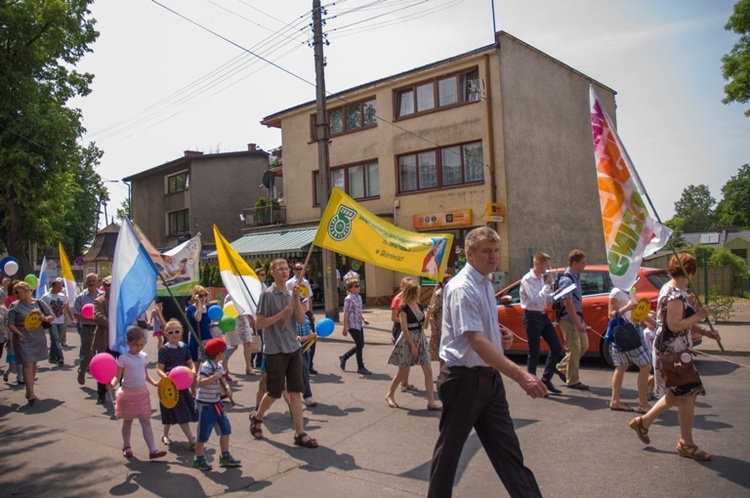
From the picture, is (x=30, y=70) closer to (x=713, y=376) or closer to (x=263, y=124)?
(x=263, y=124)

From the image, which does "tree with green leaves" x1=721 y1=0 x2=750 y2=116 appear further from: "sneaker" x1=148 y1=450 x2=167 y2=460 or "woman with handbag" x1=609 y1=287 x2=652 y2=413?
"sneaker" x1=148 y1=450 x2=167 y2=460

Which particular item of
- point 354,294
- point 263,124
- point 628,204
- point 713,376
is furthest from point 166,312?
point 263,124

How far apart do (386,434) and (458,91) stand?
17263mm

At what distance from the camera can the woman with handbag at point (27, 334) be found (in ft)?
27.5

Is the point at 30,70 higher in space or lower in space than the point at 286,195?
higher

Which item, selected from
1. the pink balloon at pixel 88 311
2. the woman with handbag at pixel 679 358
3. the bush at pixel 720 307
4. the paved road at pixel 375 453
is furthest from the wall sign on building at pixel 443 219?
the woman with handbag at pixel 679 358

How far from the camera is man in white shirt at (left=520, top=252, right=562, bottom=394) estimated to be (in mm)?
7715

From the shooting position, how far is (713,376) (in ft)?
27.0

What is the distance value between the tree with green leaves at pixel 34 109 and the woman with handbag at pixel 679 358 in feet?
53.0

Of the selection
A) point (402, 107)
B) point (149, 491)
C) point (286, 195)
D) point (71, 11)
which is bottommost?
point (149, 491)

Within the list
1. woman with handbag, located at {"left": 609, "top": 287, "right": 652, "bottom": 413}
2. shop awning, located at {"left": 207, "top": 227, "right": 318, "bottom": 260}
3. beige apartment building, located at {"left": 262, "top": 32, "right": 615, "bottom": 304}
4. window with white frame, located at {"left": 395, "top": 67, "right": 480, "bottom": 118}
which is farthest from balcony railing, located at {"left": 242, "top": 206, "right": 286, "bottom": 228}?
woman with handbag, located at {"left": 609, "top": 287, "right": 652, "bottom": 413}

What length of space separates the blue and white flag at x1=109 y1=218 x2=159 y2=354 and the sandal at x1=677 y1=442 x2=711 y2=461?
16.2ft

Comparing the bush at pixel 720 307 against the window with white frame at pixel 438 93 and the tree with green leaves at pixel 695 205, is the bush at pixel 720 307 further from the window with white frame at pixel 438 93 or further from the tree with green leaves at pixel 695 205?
the tree with green leaves at pixel 695 205

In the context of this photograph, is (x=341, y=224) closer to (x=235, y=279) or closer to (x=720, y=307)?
(x=235, y=279)
